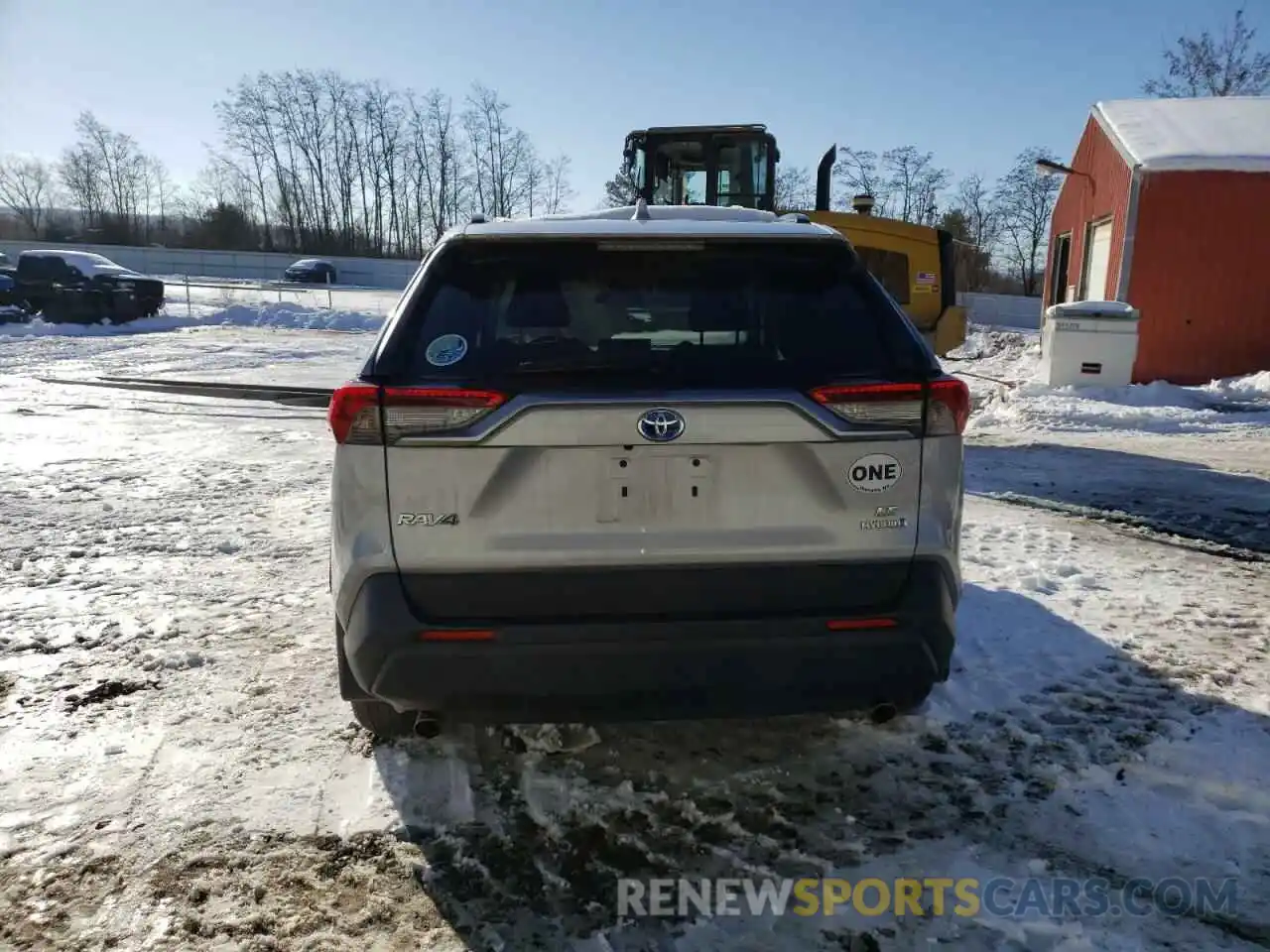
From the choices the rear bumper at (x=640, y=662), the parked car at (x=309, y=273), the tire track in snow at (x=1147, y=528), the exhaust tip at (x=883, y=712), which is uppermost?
the parked car at (x=309, y=273)

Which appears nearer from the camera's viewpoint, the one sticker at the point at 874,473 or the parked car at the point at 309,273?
the one sticker at the point at 874,473

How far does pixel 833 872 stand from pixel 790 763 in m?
0.60

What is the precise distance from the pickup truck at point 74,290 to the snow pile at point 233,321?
48 centimetres

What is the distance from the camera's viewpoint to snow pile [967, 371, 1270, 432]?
10.8 metres

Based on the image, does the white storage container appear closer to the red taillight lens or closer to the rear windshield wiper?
the rear windshield wiper

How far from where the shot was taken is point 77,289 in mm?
25172

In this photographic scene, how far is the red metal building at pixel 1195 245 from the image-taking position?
14.0m

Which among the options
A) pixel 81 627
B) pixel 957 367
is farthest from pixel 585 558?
pixel 957 367

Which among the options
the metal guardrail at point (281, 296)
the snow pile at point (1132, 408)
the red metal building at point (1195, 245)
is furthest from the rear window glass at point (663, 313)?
the metal guardrail at point (281, 296)

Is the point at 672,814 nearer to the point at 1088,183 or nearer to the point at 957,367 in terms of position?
the point at 957,367

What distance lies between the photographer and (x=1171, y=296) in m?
14.5

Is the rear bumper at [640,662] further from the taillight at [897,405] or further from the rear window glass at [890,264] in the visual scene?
the rear window glass at [890,264]

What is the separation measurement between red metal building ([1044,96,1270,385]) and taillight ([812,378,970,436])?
14.6m

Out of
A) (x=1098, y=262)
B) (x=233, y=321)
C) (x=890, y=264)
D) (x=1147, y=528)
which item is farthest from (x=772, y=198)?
(x=233, y=321)
